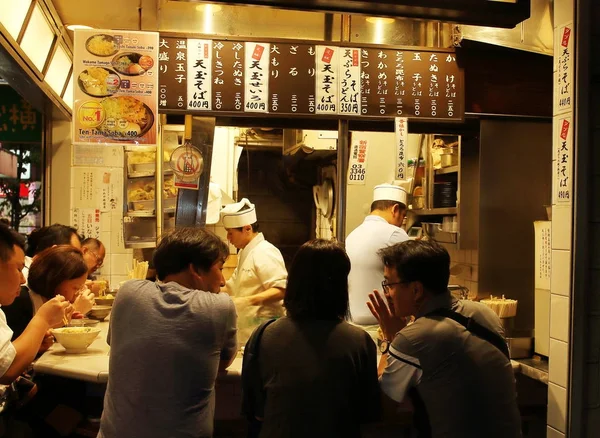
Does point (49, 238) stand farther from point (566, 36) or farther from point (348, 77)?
point (566, 36)

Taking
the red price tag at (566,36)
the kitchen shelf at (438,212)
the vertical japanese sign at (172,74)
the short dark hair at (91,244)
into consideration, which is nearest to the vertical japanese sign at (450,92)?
the kitchen shelf at (438,212)

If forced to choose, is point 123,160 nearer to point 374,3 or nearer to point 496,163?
point 496,163

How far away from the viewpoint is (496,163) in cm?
519

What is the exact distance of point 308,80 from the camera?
471 centimetres

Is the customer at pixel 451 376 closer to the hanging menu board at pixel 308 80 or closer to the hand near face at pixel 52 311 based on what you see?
the hand near face at pixel 52 311

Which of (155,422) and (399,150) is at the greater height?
(399,150)

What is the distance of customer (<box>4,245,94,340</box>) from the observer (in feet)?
11.6

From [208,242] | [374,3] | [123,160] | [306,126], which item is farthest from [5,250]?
[123,160]

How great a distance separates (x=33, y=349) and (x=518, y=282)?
3.90 metres

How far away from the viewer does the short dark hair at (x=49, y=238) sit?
15.5 feet

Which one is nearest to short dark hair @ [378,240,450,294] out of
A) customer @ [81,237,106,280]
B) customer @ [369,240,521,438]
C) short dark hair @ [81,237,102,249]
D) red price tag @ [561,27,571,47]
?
customer @ [369,240,521,438]

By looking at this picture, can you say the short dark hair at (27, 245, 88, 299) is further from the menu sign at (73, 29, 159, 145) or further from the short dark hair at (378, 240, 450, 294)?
the short dark hair at (378, 240, 450, 294)

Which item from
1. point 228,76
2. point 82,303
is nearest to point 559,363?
point 82,303

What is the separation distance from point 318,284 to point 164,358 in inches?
27.5
